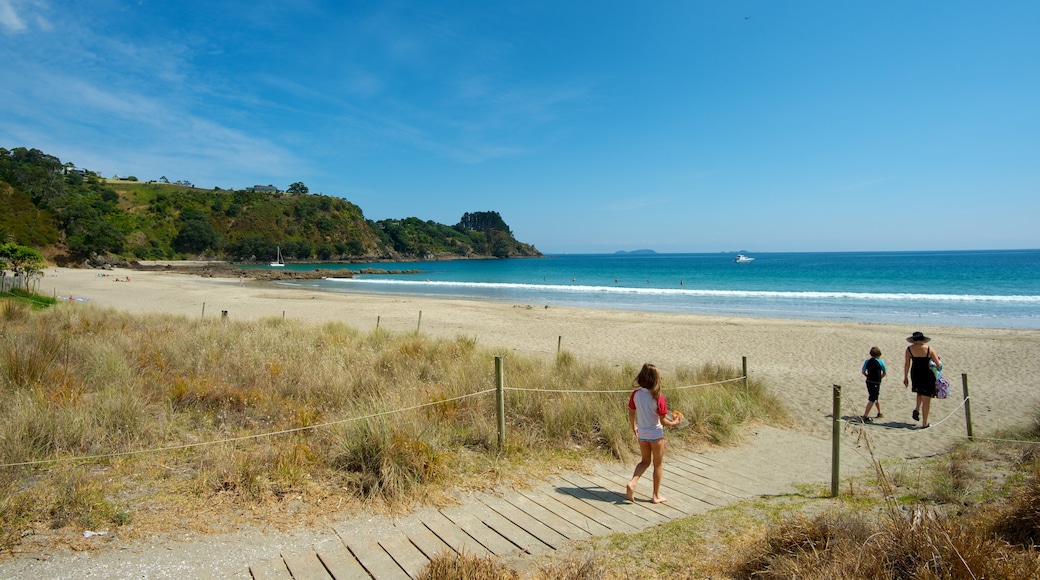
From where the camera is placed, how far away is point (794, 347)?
17312mm

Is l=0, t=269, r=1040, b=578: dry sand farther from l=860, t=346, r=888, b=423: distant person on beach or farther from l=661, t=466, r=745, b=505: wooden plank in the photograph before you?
l=661, t=466, r=745, b=505: wooden plank

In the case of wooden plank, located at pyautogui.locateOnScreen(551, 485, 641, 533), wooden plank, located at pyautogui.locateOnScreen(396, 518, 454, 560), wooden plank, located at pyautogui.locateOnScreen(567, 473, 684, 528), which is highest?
wooden plank, located at pyautogui.locateOnScreen(396, 518, 454, 560)

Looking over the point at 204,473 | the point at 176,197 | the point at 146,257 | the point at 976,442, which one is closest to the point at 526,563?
the point at 204,473

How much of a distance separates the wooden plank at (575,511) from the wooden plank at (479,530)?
2.32 feet

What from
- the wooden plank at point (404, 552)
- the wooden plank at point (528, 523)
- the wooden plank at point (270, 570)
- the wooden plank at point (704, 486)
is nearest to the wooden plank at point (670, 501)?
the wooden plank at point (704, 486)

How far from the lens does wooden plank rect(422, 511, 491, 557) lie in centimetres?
404

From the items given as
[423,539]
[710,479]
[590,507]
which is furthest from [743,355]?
[423,539]

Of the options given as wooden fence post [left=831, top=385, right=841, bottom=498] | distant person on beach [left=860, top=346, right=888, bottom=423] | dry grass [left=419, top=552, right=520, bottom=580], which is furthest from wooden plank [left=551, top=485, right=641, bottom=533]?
distant person on beach [left=860, top=346, right=888, bottom=423]

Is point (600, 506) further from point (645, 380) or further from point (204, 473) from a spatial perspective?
point (204, 473)

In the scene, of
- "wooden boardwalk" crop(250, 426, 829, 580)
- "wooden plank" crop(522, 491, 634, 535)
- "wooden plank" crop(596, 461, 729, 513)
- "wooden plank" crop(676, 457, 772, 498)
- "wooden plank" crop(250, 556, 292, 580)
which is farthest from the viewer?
"wooden plank" crop(676, 457, 772, 498)

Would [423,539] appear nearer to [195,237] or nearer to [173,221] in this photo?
[195,237]

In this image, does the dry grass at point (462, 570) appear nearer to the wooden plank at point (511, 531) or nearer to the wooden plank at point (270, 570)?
the wooden plank at point (511, 531)

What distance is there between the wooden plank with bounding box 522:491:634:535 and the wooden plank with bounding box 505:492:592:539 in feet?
0.17

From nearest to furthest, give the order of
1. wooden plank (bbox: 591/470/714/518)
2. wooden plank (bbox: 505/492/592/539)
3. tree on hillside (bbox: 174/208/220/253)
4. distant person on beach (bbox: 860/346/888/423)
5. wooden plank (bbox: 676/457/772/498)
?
1. wooden plank (bbox: 505/492/592/539)
2. wooden plank (bbox: 591/470/714/518)
3. wooden plank (bbox: 676/457/772/498)
4. distant person on beach (bbox: 860/346/888/423)
5. tree on hillside (bbox: 174/208/220/253)
